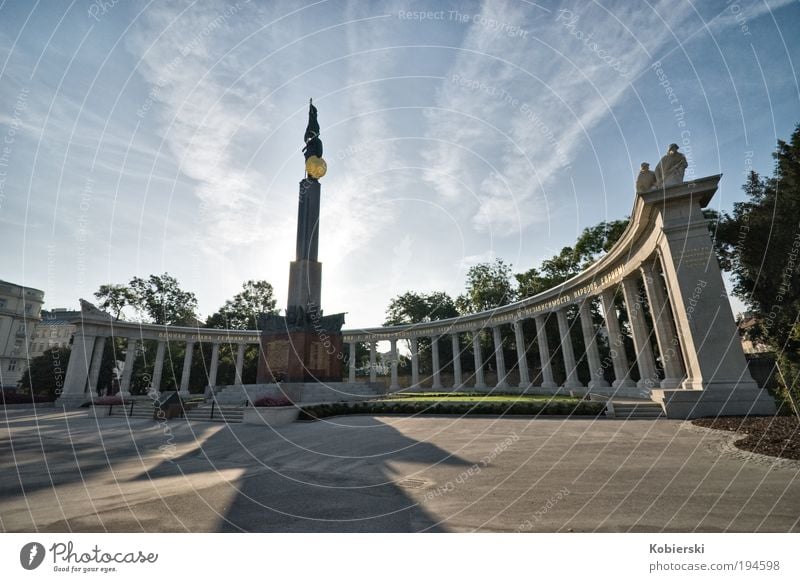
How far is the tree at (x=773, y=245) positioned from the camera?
24402mm

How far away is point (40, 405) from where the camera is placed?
139 ft

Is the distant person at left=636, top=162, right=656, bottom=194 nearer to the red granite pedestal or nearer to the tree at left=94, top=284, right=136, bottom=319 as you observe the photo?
the red granite pedestal

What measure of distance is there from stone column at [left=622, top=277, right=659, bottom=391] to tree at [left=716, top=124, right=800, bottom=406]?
6.73m

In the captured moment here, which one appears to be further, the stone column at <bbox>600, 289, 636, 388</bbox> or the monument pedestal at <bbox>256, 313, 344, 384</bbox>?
the monument pedestal at <bbox>256, 313, 344, 384</bbox>

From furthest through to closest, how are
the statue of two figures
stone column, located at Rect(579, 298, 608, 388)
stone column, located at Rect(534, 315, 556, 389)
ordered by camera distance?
1. stone column, located at Rect(534, 315, 556, 389)
2. stone column, located at Rect(579, 298, 608, 388)
3. the statue of two figures

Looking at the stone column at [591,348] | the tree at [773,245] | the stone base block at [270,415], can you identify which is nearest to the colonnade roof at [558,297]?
the stone column at [591,348]

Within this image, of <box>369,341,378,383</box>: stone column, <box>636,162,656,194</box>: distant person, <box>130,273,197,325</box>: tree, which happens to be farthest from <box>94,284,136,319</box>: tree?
<box>636,162,656,194</box>: distant person

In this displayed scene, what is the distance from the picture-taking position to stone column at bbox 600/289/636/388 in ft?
98.1

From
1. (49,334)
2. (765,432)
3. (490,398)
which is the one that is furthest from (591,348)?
(49,334)

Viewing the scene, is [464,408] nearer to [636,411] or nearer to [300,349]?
[636,411]

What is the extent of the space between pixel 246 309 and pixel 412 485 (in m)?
77.7

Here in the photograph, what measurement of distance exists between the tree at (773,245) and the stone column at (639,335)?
673 centimetres

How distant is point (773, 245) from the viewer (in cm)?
2661

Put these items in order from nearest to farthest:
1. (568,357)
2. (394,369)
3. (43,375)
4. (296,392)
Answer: (296,392) < (568,357) < (43,375) < (394,369)
